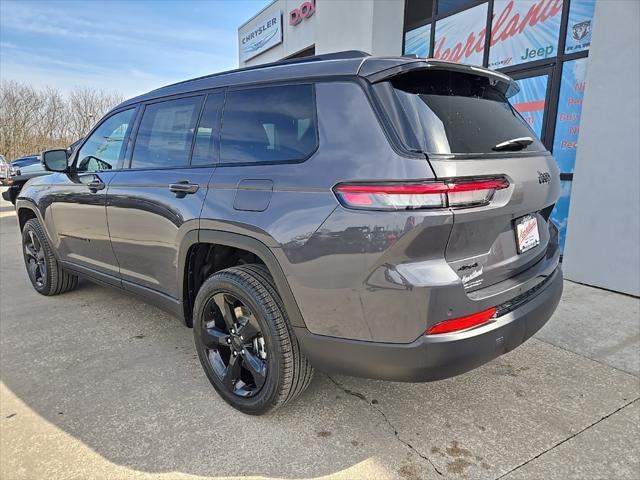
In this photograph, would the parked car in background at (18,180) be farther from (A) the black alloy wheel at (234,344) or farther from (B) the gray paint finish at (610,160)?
(B) the gray paint finish at (610,160)

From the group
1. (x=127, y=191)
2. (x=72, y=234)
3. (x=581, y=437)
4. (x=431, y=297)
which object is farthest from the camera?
(x=72, y=234)

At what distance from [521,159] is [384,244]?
90 centimetres

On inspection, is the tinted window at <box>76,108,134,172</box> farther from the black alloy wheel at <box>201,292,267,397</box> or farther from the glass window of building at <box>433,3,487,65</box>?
the glass window of building at <box>433,3,487,65</box>

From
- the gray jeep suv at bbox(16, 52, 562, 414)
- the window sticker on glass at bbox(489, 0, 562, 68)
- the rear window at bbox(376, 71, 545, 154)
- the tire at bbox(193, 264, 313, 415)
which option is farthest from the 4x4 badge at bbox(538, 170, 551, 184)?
the window sticker on glass at bbox(489, 0, 562, 68)

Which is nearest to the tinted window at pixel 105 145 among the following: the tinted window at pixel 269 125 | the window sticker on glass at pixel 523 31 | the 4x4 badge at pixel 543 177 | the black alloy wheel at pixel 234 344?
the tinted window at pixel 269 125

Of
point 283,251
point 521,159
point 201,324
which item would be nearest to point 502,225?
point 521,159

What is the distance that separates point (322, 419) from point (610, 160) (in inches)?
157

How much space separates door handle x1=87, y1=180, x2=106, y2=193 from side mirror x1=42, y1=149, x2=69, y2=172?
0.62 metres

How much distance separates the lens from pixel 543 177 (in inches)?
89.4

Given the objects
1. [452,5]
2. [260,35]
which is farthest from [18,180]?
[452,5]

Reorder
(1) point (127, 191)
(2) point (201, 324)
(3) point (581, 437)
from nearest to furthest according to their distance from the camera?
(3) point (581, 437) → (2) point (201, 324) → (1) point (127, 191)

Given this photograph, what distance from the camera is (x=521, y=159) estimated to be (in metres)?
2.15

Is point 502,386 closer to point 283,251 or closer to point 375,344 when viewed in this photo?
point 375,344

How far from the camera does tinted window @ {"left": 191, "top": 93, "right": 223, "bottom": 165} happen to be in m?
2.64
